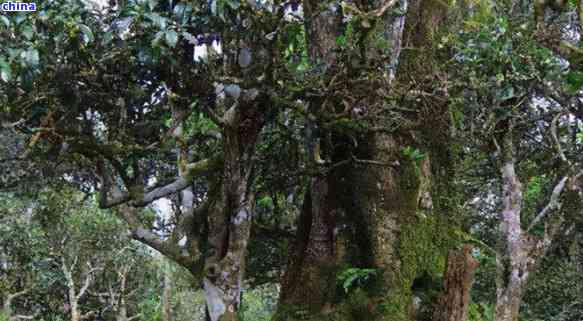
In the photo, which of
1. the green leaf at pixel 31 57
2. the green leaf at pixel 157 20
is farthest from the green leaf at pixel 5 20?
the green leaf at pixel 157 20

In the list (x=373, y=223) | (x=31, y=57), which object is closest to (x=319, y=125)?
(x=373, y=223)

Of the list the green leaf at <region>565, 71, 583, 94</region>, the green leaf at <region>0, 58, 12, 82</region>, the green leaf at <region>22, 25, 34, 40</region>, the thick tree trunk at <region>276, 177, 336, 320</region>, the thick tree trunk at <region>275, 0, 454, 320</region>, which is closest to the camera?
the green leaf at <region>565, 71, 583, 94</region>

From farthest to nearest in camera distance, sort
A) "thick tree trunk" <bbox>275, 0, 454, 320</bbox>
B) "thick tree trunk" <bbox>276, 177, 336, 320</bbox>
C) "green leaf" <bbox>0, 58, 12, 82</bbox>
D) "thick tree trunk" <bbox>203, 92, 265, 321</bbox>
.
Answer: "thick tree trunk" <bbox>276, 177, 336, 320</bbox>
"thick tree trunk" <bbox>275, 0, 454, 320</bbox>
"thick tree trunk" <bbox>203, 92, 265, 321</bbox>
"green leaf" <bbox>0, 58, 12, 82</bbox>

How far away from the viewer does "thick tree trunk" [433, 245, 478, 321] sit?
371 centimetres

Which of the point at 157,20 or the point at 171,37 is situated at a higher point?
the point at 157,20

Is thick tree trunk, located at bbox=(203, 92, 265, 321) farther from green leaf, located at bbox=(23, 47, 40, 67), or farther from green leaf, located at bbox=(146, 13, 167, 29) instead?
green leaf, located at bbox=(23, 47, 40, 67)

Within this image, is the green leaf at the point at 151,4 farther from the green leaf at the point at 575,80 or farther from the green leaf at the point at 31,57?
the green leaf at the point at 575,80

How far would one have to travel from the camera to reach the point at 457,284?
3.75 metres

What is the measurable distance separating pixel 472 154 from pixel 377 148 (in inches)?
98.0

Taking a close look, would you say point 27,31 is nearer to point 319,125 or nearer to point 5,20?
point 5,20

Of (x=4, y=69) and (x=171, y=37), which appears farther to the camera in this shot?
(x=171, y=37)

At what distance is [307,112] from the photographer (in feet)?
13.6

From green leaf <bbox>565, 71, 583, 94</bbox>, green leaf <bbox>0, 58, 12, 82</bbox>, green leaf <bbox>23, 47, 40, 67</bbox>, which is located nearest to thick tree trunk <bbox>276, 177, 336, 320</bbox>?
green leaf <bbox>23, 47, 40, 67</bbox>

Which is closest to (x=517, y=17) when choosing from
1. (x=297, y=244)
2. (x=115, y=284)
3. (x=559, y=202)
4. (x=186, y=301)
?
(x=559, y=202)
